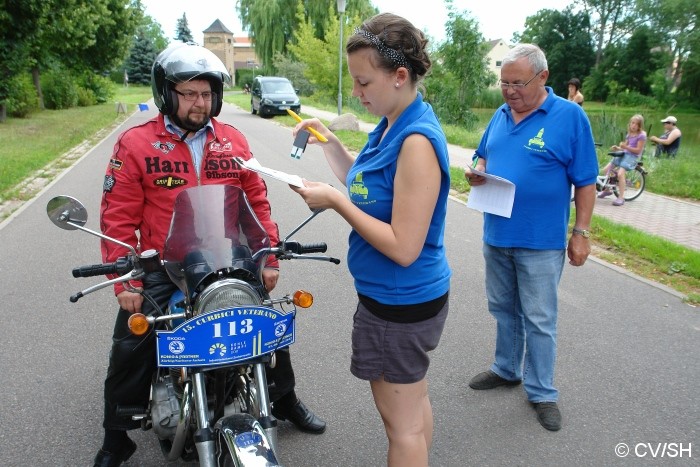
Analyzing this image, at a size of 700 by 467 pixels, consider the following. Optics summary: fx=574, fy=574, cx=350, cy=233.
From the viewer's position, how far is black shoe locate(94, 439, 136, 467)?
9.03 feet

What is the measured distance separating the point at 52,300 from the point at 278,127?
1746 cm

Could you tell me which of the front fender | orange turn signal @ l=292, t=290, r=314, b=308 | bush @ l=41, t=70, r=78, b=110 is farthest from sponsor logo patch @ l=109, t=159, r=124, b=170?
bush @ l=41, t=70, r=78, b=110

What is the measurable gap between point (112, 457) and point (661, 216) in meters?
8.48

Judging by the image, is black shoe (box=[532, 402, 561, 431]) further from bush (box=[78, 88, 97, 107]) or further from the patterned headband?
bush (box=[78, 88, 97, 107])

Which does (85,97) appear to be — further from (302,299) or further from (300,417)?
(302,299)

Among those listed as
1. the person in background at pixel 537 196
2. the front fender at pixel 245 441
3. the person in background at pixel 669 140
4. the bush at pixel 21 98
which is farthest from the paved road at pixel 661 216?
the bush at pixel 21 98

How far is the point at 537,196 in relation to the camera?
3.18 metres

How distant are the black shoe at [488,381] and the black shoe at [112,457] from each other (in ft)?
6.84

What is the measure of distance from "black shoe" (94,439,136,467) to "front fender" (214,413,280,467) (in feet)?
3.48

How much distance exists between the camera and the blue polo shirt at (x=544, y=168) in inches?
122

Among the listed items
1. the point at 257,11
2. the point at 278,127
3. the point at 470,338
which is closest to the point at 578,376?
the point at 470,338

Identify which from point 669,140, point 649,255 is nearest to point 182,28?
point 669,140

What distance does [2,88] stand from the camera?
19.2 m

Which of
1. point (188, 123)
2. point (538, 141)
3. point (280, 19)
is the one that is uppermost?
point (280, 19)
